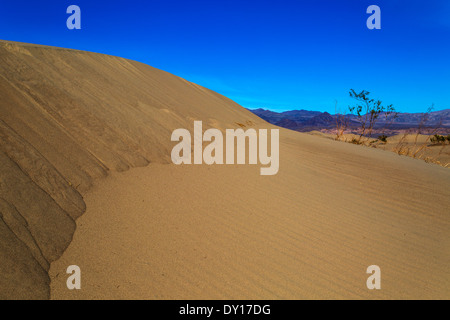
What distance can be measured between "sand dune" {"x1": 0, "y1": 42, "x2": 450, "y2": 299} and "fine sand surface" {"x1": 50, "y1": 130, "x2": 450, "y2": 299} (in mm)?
12

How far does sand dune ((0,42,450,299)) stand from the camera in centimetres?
190

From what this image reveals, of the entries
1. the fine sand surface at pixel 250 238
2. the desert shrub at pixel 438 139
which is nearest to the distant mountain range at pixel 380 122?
the desert shrub at pixel 438 139

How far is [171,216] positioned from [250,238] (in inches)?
31.2

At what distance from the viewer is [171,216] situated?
102 inches

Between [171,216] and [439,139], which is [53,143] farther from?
[439,139]

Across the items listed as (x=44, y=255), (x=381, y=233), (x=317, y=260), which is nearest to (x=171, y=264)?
(x=44, y=255)

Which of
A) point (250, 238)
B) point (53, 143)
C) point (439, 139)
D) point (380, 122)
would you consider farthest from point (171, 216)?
point (380, 122)

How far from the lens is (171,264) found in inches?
79.7

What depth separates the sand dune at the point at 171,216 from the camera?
1901 mm

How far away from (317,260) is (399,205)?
6.56 feet

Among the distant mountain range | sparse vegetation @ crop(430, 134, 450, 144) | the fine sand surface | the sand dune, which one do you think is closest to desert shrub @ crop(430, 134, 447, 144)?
sparse vegetation @ crop(430, 134, 450, 144)

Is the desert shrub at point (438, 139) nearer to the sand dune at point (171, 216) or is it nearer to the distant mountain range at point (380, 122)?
the distant mountain range at point (380, 122)

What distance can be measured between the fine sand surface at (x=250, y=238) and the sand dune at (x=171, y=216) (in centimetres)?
1
